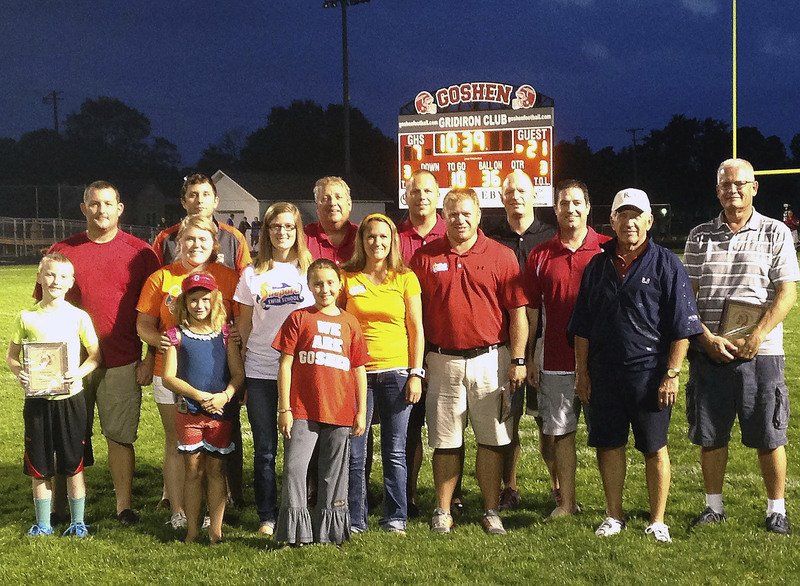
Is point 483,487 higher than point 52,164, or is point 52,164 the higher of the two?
point 52,164

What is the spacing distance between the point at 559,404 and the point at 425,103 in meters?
18.9

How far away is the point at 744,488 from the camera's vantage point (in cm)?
615

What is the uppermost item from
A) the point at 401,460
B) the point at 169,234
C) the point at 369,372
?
the point at 169,234

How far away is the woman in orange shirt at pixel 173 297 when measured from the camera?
522 cm

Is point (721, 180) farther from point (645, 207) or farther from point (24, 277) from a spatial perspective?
point (24, 277)

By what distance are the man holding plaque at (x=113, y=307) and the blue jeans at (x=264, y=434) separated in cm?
77

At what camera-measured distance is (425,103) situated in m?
23.4

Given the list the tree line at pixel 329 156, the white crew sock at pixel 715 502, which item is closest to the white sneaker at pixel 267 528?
the white crew sock at pixel 715 502

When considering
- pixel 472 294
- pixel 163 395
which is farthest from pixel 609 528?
pixel 163 395

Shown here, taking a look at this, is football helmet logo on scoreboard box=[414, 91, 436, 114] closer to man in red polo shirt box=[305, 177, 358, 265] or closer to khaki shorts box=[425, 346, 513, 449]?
man in red polo shirt box=[305, 177, 358, 265]

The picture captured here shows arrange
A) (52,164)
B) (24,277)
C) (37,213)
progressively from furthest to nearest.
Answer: (52,164), (37,213), (24,277)

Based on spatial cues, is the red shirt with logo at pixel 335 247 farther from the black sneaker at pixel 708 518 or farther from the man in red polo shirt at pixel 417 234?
the black sneaker at pixel 708 518

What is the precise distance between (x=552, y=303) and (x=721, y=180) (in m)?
1.19

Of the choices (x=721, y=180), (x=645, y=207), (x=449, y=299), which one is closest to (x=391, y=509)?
(x=449, y=299)
